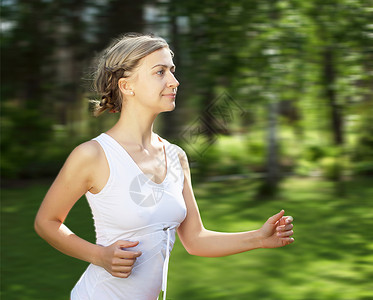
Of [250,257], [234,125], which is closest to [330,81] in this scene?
[234,125]

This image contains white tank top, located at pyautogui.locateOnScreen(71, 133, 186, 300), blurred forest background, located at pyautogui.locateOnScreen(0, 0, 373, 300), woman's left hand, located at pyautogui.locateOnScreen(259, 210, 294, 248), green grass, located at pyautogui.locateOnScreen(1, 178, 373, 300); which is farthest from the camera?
blurred forest background, located at pyautogui.locateOnScreen(0, 0, 373, 300)

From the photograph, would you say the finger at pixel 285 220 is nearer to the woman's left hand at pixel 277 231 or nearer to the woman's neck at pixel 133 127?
the woman's left hand at pixel 277 231

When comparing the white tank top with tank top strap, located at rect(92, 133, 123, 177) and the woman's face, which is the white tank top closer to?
tank top strap, located at rect(92, 133, 123, 177)

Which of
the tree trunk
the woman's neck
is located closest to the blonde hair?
the woman's neck

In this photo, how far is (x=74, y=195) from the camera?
1868 mm

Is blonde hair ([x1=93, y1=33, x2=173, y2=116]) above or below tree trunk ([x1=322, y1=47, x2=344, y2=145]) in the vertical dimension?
above

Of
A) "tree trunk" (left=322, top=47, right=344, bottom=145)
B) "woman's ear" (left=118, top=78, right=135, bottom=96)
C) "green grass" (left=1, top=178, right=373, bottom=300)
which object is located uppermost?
"woman's ear" (left=118, top=78, right=135, bottom=96)

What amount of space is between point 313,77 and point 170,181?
5.38 metres

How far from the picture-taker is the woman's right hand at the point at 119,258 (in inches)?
68.7

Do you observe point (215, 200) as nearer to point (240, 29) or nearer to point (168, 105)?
point (240, 29)

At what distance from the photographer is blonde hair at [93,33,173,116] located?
1963 millimetres

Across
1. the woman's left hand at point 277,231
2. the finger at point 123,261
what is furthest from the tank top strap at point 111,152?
the woman's left hand at point 277,231

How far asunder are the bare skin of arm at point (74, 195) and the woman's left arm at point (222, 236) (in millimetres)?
394

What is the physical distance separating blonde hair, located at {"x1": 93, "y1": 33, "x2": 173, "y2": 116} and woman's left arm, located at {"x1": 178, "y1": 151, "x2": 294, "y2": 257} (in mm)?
361
